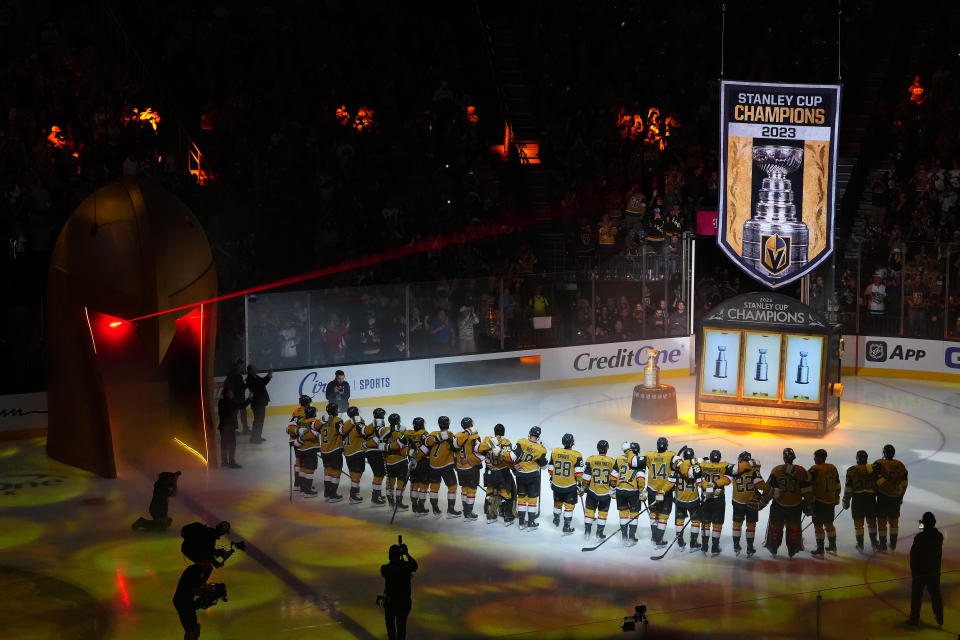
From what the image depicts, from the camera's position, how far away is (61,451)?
786 inches

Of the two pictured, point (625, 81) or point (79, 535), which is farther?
point (625, 81)

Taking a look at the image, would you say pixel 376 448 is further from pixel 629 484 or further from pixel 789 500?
pixel 789 500

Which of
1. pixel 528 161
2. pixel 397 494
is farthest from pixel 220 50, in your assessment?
pixel 397 494

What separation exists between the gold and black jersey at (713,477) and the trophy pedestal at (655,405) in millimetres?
7413

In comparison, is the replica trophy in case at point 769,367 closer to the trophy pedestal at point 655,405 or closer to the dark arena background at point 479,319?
the dark arena background at point 479,319

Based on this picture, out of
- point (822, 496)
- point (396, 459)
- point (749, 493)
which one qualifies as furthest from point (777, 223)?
point (396, 459)

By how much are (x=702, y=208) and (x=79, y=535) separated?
696 inches

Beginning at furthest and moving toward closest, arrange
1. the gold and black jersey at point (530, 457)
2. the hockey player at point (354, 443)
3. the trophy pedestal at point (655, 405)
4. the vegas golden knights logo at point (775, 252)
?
the trophy pedestal at point (655, 405)
the vegas golden knights logo at point (775, 252)
the hockey player at point (354, 443)
the gold and black jersey at point (530, 457)

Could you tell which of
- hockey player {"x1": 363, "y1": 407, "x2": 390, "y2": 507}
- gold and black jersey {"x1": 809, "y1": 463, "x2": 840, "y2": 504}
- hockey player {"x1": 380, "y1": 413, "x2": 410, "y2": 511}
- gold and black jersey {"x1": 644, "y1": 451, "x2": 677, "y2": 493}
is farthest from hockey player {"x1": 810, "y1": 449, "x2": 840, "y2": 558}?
hockey player {"x1": 363, "y1": 407, "x2": 390, "y2": 507}

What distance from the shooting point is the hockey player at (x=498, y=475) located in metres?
16.6

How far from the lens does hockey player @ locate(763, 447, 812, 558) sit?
15.4 meters

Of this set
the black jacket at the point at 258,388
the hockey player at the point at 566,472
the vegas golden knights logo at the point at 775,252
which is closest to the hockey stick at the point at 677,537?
the hockey player at the point at 566,472

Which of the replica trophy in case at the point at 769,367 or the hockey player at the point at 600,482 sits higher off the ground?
the replica trophy in case at the point at 769,367

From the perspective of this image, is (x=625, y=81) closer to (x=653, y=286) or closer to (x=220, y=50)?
(x=653, y=286)
